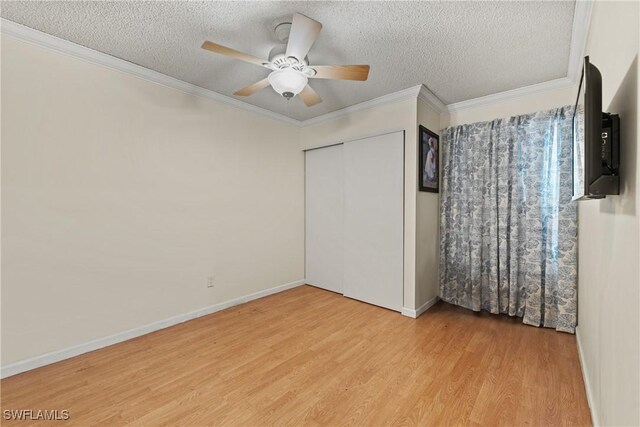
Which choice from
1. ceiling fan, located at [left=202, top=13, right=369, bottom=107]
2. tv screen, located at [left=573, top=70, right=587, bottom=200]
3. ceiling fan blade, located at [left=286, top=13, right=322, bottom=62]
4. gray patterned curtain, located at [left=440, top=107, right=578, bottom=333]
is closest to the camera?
tv screen, located at [left=573, top=70, right=587, bottom=200]

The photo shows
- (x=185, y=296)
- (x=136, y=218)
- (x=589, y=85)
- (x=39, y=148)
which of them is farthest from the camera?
(x=185, y=296)

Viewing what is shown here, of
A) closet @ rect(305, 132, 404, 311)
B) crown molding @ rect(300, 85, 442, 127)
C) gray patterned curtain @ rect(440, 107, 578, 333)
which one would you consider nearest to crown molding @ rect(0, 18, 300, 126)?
crown molding @ rect(300, 85, 442, 127)

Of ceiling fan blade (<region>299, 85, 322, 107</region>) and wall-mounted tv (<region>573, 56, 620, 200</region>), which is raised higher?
ceiling fan blade (<region>299, 85, 322, 107</region>)

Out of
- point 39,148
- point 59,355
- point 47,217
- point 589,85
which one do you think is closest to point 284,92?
point 589,85

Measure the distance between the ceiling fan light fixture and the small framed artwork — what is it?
156 centimetres

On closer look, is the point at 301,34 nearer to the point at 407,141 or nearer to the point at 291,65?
the point at 291,65

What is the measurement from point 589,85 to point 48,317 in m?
3.47

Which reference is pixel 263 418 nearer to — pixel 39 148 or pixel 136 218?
pixel 136 218

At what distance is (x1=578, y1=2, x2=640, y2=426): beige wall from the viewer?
0.84 meters

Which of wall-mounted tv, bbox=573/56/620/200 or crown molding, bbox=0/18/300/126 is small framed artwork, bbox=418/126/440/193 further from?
crown molding, bbox=0/18/300/126

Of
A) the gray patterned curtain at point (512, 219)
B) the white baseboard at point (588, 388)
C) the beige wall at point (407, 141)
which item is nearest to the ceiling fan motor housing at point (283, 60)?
the beige wall at point (407, 141)

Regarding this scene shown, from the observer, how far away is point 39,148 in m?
2.07

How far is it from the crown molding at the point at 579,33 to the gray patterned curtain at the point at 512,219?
41 centimetres

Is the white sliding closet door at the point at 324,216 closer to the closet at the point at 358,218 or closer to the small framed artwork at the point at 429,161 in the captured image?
the closet at the point at 358,218
